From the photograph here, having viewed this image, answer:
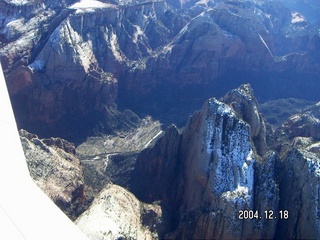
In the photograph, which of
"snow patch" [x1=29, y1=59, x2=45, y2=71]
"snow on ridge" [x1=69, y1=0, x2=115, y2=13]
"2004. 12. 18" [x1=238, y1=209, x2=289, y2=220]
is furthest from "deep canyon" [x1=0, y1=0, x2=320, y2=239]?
"snow on ridge" [x1=69, y1=0, x2=115, y2=13]

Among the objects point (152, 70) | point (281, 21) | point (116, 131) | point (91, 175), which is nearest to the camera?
point (91, 175)

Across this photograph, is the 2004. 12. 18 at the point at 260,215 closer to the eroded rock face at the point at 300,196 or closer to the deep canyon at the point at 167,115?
the deep canyon at the point at 167,115

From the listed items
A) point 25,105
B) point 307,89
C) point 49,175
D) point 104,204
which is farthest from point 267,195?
point 307,89

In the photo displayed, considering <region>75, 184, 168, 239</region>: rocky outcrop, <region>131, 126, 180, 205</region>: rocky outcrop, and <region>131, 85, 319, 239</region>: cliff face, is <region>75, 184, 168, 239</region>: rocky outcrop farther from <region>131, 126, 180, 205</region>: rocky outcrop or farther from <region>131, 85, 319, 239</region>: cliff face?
<region>131, 126, 180, 205</region>: rocky outcrop

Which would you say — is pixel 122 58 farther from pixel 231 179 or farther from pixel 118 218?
pixel 118 218

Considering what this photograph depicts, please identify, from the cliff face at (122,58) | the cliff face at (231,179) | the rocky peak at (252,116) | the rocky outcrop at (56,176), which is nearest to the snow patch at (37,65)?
the cliff face at (122,58)

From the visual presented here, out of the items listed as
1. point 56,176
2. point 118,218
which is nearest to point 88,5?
point 56,176

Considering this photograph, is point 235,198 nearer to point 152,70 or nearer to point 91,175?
point 91,175
